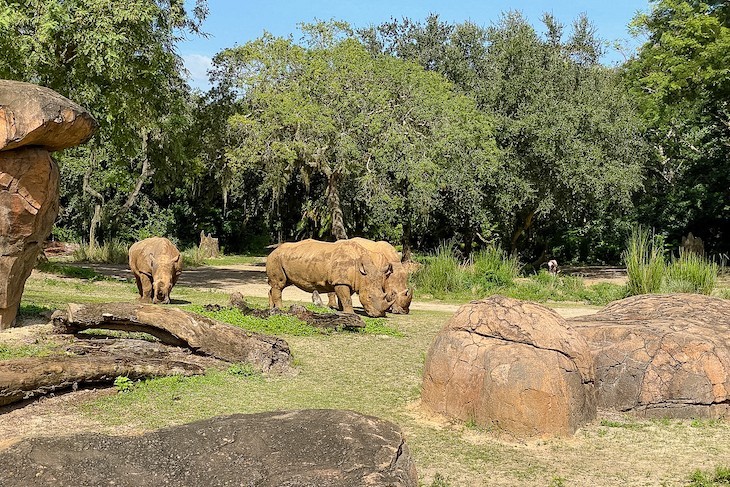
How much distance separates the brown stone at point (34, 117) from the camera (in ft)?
33.3

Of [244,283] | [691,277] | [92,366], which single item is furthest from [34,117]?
[691,277]

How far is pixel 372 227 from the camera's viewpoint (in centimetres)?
3628

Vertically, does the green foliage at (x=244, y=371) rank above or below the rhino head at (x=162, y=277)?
below

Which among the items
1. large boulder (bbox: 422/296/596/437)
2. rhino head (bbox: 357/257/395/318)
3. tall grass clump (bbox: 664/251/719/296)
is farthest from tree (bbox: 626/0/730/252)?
large boulder (bbox: 422/296/596/437)

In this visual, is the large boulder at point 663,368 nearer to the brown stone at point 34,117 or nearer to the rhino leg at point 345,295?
the rhino leg at point 345,295

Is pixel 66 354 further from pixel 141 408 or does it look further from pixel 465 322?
pixel 465 322

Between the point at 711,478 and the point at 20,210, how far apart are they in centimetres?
899

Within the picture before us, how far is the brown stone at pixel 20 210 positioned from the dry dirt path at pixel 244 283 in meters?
8.89

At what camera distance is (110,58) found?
1919 centimetres

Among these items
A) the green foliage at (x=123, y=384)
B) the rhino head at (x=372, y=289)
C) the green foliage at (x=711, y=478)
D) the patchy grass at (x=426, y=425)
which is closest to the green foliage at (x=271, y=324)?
the patchy grass at (x=426, y=425)

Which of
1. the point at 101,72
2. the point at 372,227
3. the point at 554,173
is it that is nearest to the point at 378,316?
the point at 101,72

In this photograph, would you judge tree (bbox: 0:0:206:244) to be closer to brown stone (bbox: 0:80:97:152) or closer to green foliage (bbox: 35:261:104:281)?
green foliage (bbox: 35:261:104:281)

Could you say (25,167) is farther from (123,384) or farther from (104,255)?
(104,255)

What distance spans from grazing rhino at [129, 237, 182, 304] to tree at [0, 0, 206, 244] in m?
5.85
